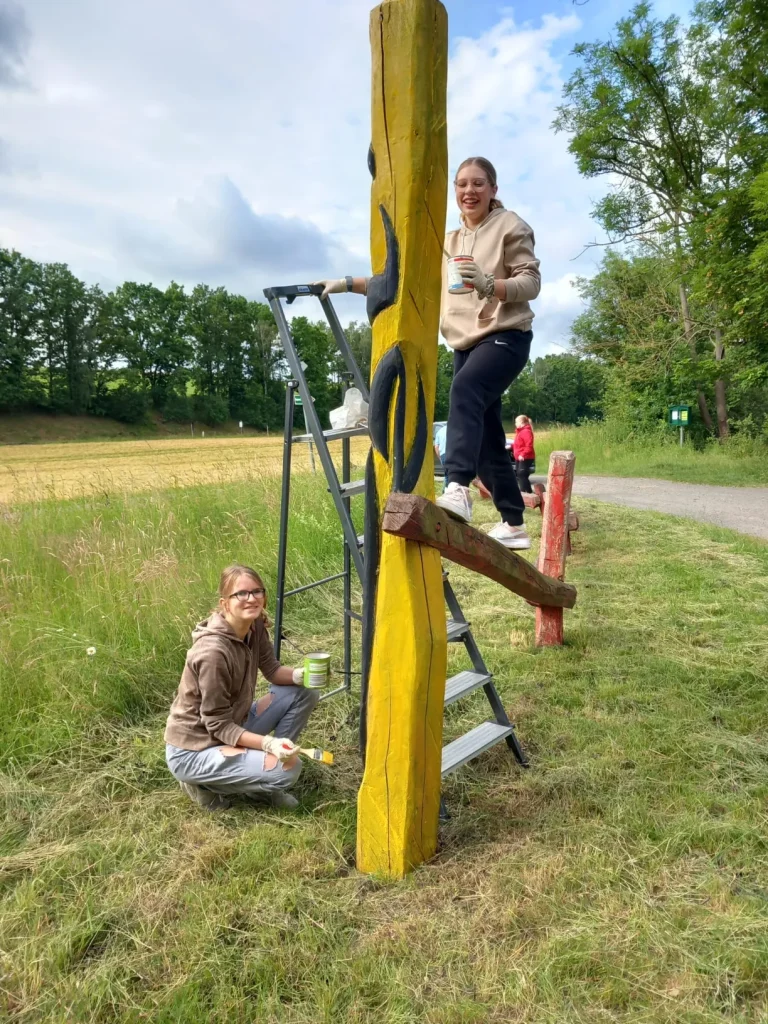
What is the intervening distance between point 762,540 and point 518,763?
5230 millimetres

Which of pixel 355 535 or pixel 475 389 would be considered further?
pixel 355 535

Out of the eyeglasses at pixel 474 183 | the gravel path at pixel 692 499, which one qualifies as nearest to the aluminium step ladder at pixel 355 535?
the eyeglasses at pixel 474 183

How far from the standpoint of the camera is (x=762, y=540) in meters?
7.07

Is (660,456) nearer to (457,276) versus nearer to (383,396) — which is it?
(457,276)

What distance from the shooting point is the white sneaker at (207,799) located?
2.80 metres

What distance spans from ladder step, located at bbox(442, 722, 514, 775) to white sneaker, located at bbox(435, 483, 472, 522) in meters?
0.92

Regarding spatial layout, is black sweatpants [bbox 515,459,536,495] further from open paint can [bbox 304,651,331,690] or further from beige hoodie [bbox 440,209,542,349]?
open paint can [bbox 304,651,331,690]

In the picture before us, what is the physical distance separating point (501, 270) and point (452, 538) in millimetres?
1138

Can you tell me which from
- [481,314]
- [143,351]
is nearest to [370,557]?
[481,314]

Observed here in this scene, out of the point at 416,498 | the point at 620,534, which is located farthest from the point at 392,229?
the point at 620,534

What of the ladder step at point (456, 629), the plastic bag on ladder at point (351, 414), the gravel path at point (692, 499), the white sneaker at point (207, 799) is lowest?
the white sneaker at point (207, 799)

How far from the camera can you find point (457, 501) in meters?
2.54

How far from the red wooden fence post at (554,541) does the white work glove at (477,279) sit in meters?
2.40

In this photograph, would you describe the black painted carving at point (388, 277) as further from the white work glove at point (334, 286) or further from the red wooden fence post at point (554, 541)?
the red wooden fence post at point (554, 541)
